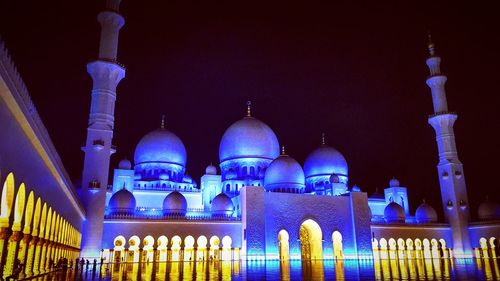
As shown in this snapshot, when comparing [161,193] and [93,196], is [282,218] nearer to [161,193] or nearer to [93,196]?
[161,193]

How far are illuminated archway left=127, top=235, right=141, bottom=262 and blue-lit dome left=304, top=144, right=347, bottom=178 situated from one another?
510 inches

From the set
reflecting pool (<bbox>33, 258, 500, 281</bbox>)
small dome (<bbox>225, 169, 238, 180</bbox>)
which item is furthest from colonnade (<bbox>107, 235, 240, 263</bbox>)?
reflecting pool (<bbox>33, 258, 500, 281</bbox>)

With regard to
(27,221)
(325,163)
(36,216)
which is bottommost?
(27,221)

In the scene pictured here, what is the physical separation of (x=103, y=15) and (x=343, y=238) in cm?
A: 1714

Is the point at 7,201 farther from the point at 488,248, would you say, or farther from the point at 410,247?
the point at 488,248

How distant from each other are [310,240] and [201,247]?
6359 millimetres

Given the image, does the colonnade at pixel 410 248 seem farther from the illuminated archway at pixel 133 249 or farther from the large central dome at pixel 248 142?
the illuminated archway at pixel 133 249

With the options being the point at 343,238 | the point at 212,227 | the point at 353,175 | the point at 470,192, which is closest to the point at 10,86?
the point at 212,227

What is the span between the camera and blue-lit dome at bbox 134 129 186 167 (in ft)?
83.3

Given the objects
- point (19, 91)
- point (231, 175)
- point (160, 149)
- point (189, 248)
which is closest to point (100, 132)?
point (160, 149)

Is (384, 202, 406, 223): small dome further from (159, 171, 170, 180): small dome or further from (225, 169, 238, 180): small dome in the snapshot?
(159, 171, 170, 180): small dome

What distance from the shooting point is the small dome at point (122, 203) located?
19.8 m

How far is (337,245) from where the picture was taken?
23.0 m

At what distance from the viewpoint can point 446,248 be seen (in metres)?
25.5
